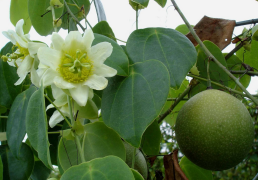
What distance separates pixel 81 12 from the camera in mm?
853

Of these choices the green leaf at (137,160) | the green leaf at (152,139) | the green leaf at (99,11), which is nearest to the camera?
the green leaf at (137,160)

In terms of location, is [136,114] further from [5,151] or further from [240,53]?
[240,53]

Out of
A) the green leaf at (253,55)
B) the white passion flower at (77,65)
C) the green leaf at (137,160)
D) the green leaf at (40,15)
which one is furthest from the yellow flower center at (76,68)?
the green leaf at (253,55)

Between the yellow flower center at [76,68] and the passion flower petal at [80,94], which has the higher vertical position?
the yellow flower center at [76,68]

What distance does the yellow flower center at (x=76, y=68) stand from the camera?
0.53m

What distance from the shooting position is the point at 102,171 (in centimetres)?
42

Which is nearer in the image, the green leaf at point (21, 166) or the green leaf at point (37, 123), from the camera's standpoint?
the green leaf at point (37, 123)

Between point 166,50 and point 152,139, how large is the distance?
30cm

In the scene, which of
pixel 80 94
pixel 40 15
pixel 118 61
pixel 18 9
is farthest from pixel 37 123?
pixel 18 9

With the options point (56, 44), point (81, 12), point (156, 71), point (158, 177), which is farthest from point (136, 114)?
point (81, 12)

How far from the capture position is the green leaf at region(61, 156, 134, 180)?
407 mm

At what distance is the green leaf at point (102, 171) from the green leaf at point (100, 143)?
125 mm

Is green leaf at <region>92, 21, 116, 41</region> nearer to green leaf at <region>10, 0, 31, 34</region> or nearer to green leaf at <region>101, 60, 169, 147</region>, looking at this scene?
green leaf at <region>101, 60, 169, 147</region>

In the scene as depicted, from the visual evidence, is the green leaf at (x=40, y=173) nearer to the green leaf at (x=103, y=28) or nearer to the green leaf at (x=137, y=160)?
the green leaf at (x=137, y=160)
